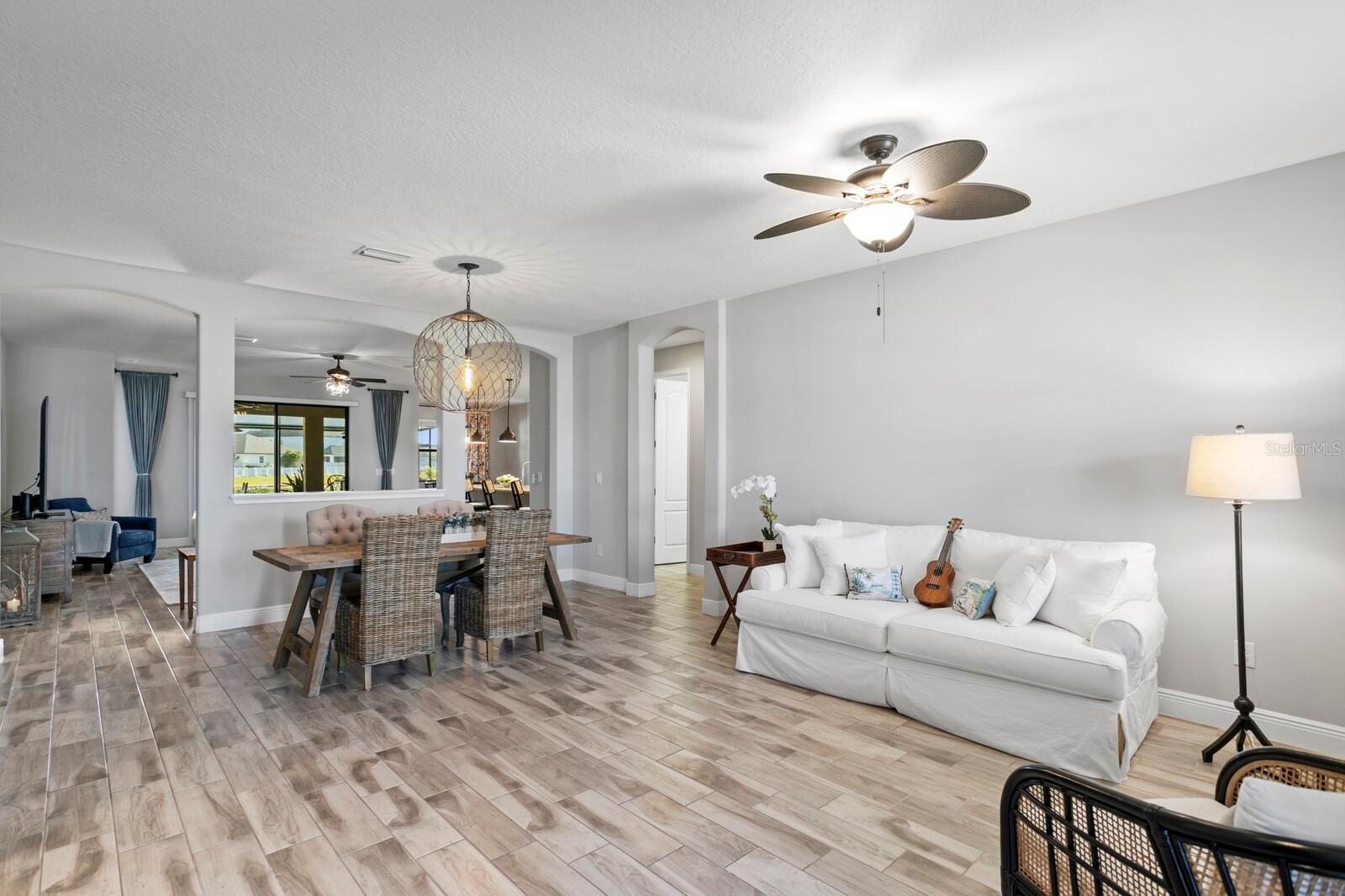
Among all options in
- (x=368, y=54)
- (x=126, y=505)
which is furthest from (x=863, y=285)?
(x=126, y=505)

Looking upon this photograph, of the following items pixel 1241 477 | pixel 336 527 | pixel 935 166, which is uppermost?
pixel 935 166

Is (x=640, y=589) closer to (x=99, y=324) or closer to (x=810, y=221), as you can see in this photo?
(x=810, y=221)

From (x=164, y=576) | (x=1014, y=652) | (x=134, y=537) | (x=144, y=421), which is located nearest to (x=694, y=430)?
(x=1014, y=652)

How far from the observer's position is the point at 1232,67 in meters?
2.34

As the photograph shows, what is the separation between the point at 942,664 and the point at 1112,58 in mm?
2529

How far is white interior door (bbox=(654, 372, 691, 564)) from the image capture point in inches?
307

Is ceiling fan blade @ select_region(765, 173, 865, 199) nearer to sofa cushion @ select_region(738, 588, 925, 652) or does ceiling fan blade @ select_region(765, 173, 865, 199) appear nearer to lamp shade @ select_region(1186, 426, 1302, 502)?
lamp shade @ select_region(1186, 426, 1302, 502)

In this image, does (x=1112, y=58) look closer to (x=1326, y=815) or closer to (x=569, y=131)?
(x=569, y=131)

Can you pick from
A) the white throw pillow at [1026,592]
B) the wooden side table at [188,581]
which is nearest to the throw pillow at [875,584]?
the white throw pillow at [1026,592]

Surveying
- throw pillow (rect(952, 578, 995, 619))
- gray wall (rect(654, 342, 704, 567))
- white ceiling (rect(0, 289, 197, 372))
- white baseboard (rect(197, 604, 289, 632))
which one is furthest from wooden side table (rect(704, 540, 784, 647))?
white ceiling (rect(0, 289, 197, 372))

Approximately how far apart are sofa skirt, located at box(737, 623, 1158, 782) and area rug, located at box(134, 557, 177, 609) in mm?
5505

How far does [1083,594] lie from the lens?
10.3 ft

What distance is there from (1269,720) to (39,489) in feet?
35.3

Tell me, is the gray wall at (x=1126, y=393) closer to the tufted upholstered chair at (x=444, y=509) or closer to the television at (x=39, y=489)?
the tufted upholstered chair at (x=444, y=509)
